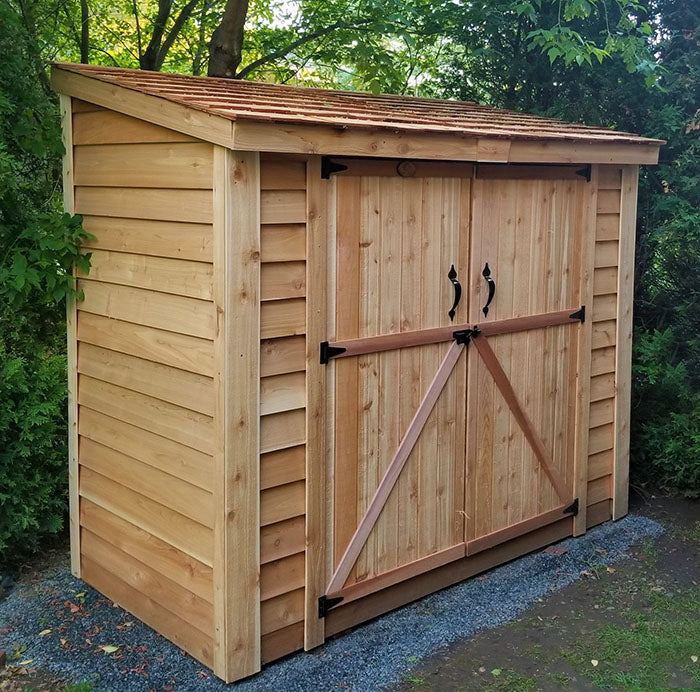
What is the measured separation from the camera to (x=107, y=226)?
167 inches

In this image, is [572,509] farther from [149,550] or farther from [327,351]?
[149,550]

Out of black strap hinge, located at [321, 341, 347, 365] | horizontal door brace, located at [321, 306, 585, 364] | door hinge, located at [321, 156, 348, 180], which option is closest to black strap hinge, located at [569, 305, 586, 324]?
horizontal door brace, located at [321, 306, 585, 364]

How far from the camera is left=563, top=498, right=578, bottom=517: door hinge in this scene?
17.7ft

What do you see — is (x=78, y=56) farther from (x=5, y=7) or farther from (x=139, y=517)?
(x=139, y=517)

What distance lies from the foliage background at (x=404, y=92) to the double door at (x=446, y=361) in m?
1.28

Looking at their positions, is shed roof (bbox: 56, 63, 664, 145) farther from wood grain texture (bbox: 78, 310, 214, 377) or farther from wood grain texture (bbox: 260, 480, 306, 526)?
wood grain texture (bbox: 260, 480, 306, 526)

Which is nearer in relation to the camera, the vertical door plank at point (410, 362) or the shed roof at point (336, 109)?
the shed roof at point (336, 109)

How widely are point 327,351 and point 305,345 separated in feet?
0.40

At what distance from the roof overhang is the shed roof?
0.03 m

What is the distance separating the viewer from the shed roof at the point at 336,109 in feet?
12.0

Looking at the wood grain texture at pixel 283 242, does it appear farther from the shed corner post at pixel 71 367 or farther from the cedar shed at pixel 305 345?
the shed corner post at pixel 71 367

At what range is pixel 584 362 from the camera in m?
5.38

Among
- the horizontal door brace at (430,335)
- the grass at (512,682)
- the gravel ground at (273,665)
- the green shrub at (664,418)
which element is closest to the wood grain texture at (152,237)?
the horizontal door brace at (430,335)

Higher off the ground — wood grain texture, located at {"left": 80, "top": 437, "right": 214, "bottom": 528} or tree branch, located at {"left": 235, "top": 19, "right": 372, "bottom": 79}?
tree branch, located at {"left": 235, "top": 19, "right": 372, "bottom": 79}
